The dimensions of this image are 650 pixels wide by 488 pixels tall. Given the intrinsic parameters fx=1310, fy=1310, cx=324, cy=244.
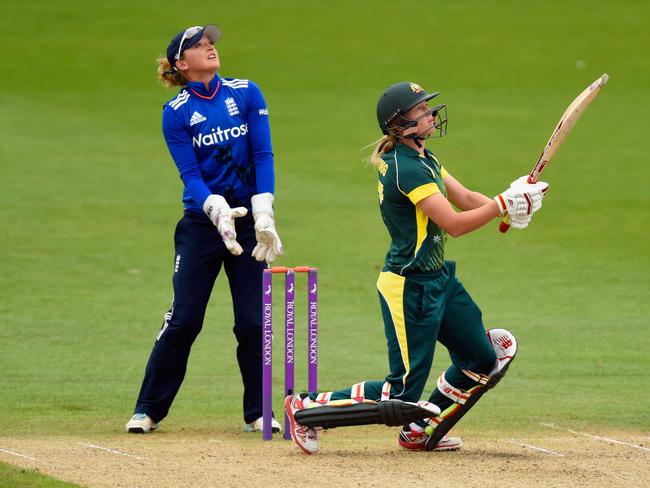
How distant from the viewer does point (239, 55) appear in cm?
2586

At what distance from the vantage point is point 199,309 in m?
7.65

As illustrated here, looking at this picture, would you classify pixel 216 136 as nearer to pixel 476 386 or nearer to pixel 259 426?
pixel 259 426

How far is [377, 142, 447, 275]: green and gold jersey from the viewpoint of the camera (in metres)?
6.72

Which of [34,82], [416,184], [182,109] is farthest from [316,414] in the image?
[34,82]

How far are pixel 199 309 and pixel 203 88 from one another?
130cm

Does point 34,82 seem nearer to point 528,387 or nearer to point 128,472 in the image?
point 528,387

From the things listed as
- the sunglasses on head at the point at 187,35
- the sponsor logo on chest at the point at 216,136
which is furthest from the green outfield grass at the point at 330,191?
the sunglasses on head at the point at 187,35

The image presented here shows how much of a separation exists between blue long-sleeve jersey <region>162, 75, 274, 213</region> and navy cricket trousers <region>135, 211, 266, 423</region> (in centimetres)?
18

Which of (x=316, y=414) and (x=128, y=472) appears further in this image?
(x=316, y=414)

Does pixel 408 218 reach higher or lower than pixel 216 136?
lower

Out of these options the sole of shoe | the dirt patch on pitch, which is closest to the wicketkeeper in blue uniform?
the dirt patch on pitch

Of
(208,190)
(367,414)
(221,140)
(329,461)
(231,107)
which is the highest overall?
(231,107)

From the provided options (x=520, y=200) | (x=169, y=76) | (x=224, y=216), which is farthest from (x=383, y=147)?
(x=169, y=76)

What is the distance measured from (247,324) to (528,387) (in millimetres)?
2550
